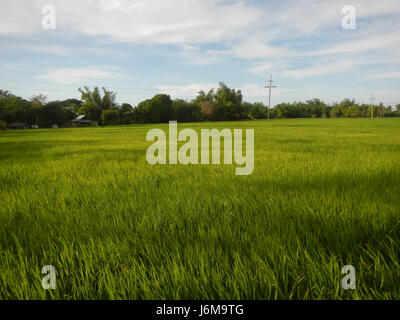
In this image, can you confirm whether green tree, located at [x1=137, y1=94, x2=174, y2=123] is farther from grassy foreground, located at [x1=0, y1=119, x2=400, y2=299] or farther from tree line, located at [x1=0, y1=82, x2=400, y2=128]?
grassy foreground, located at [x1=0, y1=119, x2=400, y2=299]

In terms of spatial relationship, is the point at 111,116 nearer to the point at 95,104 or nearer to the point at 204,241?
the point at 95,104

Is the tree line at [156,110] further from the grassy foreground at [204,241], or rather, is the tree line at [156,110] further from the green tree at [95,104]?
the grassy foreground at [204,241]

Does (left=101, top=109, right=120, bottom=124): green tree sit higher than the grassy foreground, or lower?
higher

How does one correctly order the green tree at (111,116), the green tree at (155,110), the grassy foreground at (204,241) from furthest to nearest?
the green tree at (155,110), the green tree at (111,116), the grassy foreground at (204,241)

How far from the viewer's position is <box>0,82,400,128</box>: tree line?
41875 millimetres

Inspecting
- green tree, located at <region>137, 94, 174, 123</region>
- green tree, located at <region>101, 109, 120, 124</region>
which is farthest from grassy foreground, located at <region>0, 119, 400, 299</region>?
green tree, located at <region>137, 94, 174, 123</region>

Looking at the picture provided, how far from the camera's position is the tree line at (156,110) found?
41.9 metres

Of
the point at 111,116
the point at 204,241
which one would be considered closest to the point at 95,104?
the point at 111,116

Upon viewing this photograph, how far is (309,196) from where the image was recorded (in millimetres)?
2082

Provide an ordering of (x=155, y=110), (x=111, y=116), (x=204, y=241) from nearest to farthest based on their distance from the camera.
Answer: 1. (x=204, y=241)
2. (x=111, y=116)
3. (x=155, y=110)

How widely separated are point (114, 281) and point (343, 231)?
131 centimetres

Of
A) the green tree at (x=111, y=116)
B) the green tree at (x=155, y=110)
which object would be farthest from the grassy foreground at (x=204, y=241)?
the green tree at (x=155, y=110)

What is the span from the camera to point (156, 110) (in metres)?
45.4
